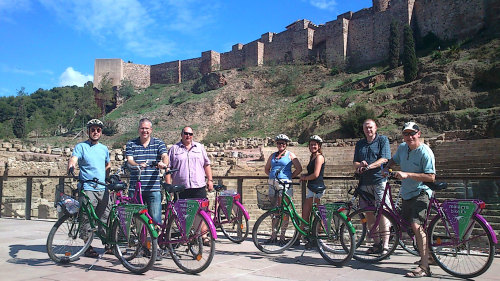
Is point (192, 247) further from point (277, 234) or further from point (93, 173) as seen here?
point (93, 173)

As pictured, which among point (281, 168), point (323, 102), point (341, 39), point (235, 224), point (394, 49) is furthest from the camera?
point (341, 39)

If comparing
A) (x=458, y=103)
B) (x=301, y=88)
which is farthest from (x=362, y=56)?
(x=458, y=103)

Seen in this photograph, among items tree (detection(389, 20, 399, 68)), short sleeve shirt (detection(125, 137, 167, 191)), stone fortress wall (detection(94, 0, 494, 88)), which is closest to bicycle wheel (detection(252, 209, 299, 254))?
short sleeve shirt (detection(125, 137, 167, 191))

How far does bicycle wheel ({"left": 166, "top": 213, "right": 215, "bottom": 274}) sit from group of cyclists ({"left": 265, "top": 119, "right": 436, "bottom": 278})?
5.35 feet

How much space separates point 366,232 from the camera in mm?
5492

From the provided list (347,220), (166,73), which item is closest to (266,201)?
(347,220)

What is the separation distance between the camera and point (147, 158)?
5715 millimetres

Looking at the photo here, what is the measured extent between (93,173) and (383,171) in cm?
384

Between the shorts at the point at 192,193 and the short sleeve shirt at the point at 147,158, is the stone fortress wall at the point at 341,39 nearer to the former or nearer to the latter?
the shorts at the point at 192,193

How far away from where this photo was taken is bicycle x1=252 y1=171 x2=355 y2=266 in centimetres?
519

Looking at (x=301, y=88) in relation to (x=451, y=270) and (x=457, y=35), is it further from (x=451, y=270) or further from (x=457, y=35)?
(x=451, y=270)

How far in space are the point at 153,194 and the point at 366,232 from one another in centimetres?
291

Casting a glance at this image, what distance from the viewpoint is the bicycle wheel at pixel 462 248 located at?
443cm

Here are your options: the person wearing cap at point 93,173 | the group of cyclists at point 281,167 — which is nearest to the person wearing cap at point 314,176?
the group of cyclists at point 281,167
